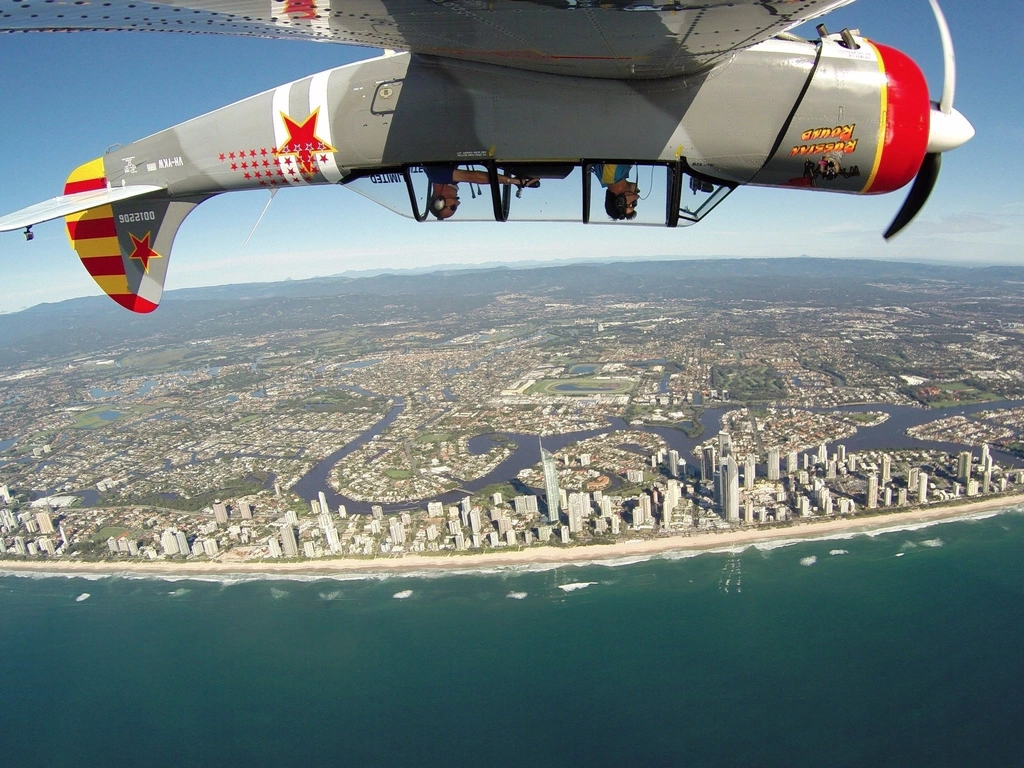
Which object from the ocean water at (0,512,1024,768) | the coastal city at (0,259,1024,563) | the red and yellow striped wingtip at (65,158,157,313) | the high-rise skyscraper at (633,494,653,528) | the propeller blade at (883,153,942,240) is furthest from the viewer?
the coastal city at (0,259,1024,563)

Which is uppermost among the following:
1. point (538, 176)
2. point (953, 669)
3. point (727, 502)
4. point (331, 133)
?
point (331, 133)

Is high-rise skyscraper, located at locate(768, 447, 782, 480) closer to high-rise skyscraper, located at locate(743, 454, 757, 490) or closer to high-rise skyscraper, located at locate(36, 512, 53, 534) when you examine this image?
high-rise skyscraper, located at locate(743, 454, 757, 490)

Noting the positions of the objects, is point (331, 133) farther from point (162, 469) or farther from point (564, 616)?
point (162, 469)

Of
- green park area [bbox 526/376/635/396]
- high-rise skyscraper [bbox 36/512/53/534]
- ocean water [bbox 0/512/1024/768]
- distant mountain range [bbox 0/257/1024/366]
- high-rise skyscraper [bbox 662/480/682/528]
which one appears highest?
distant mountain range [bbox 0/257/1024/366]

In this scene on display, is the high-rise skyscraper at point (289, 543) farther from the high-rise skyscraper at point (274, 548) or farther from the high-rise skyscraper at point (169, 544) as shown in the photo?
the high-rise skyscraper at point (169, 544)

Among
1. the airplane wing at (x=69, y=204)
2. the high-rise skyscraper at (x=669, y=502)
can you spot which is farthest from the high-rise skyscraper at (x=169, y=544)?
the airplane wing at (x=69, y=204)

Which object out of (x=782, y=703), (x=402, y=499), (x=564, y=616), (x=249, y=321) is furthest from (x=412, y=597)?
(x=249, y=321)

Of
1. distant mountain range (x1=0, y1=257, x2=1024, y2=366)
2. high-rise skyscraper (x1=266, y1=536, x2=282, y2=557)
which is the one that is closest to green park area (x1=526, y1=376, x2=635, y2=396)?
high-rise skyscraper (x1=266, y1=536, x2=282, y2=557)
